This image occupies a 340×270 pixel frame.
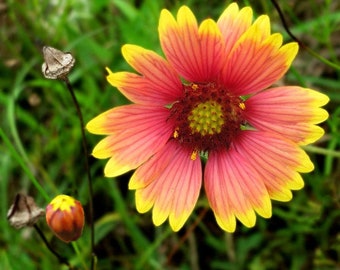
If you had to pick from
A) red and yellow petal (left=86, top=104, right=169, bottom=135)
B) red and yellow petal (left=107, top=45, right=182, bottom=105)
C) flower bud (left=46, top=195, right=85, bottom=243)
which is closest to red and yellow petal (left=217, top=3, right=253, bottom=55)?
red and yellow petal (left=107, top=45, right=182, bottom=105)

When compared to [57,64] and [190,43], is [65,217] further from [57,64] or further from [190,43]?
[190,43]

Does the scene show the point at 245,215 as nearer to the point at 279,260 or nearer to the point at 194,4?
the point at 279,260

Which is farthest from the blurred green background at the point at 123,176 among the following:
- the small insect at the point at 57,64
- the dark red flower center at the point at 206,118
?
the small insect at the point at 57,64

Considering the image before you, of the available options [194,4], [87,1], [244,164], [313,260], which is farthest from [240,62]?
[87,1]

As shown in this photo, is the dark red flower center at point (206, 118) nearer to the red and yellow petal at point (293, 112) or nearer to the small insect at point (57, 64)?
the red and yellow petal at point (293, 112)

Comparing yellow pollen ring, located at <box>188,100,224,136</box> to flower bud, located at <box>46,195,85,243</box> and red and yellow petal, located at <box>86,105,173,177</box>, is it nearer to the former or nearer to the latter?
red and yellow petal, located at <box>86,105,173,177</box>

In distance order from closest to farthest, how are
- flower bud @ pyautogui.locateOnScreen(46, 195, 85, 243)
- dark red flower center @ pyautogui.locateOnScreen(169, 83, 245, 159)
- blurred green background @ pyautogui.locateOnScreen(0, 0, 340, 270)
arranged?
flower bud @ pyautogui.locateOnScreen(46, 195, 85, 243) → dark red flower center @ pyautogui.locateOnScreen(169, 83, 245, 159) → blurred green background @ pyautogui.locateOnScreen(0, 0, 340, 270)
